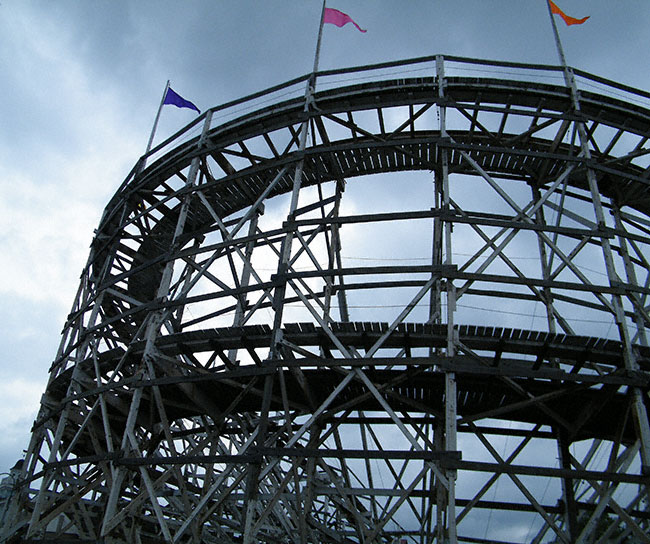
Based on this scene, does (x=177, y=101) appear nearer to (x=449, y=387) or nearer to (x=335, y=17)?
(x=335, y=17)

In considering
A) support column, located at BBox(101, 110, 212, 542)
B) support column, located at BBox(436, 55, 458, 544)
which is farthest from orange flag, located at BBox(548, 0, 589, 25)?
support column, located at BBox(101, 110, 212, 542)

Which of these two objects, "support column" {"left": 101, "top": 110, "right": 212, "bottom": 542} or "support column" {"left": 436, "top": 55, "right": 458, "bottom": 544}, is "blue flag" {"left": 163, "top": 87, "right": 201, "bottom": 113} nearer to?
"support column" {"left": 101, "top": 110, "right": 212, "bottom": 542}

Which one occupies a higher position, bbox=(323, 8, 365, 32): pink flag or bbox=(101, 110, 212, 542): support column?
bbox=(323, 8, 365, 32): pink flag

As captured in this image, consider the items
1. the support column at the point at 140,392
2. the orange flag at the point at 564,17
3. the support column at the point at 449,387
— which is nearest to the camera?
the support column at the point at 449,387

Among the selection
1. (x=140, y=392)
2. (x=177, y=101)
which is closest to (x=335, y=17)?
(x=177, y=101)

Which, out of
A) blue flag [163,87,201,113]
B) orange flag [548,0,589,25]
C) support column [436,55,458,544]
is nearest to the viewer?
support column [436,55,458,544]

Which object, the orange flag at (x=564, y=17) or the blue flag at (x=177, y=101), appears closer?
the orange flag at (x=564, y=17)

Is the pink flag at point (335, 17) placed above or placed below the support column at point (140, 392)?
above

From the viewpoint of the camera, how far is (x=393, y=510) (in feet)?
27.0

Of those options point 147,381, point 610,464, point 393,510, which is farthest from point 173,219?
point 610,464

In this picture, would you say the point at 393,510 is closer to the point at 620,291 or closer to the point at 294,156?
the point at 620,291

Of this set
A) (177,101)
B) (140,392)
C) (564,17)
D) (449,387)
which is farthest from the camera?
(177,101)

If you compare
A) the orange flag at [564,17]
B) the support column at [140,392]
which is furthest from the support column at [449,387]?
the orange flag at [564,17]

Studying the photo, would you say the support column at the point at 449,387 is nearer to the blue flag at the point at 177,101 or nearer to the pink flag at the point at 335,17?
the pink flag at the point at 335,17
